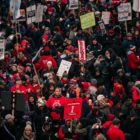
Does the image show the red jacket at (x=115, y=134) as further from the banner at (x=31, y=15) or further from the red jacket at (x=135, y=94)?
the banner at (x=31, y=15)

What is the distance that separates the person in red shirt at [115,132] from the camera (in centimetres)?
1761

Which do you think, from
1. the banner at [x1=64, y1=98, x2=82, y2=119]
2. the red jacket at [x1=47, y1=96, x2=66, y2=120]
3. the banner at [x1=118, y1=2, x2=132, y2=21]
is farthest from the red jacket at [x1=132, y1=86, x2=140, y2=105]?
the banner at [x1=118, y1=2, x2=132, y2=21]

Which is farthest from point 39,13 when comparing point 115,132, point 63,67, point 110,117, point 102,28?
point 115,132

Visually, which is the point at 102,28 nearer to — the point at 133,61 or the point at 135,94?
the point at 133,61

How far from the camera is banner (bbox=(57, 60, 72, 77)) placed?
76.7ft

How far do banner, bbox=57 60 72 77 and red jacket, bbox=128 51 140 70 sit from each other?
183cm

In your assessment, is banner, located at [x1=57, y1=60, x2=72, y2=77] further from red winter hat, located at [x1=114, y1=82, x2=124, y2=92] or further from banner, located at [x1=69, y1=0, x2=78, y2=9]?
banner, located at [x1=69, y1=0, x2=78, y2=9]

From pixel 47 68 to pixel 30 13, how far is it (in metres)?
5.33

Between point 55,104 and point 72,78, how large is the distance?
2.89 m

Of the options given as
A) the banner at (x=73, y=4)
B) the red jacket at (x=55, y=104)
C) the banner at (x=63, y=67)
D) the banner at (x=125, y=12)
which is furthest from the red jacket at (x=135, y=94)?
the banner at (x=73, y=4)

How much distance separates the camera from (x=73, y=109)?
18547mm

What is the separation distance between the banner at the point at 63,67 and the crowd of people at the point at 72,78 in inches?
7.8

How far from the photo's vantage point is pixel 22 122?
1891cm

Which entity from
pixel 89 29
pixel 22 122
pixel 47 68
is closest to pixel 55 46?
pixel 89 29
